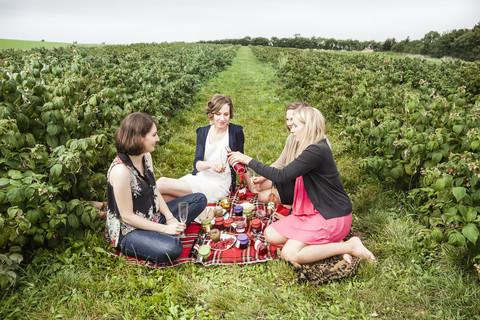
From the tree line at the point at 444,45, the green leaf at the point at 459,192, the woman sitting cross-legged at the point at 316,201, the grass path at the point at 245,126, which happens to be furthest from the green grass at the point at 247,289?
the tree line at the point at 444,45

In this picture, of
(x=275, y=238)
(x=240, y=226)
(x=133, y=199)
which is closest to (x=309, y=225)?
(x=275, y=238)

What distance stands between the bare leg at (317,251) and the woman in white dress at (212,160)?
153 cm

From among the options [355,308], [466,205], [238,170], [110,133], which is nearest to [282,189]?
[238,170]

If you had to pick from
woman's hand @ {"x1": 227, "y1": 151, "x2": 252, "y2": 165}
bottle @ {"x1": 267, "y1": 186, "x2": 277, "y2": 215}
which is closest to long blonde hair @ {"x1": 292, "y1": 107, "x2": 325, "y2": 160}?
woman's hand @ {"x1": 227, "y1": 151, "x2": 252, "y2": 165}

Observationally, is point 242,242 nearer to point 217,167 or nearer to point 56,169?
point 217,167

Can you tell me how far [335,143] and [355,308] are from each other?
4329 mm

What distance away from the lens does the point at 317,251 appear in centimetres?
272

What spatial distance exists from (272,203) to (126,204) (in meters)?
2.00

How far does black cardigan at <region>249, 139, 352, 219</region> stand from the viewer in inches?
106

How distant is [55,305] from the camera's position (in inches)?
95.1

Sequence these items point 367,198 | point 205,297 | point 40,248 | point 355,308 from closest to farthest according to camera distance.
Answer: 1. point 355,308
2. point 205,297
3. point 40,248
4. point 367,198

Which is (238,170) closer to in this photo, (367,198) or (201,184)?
(201,184)

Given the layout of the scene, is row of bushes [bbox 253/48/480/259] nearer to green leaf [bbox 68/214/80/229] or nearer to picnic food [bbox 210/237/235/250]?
picnic food [bbox 210/237/235/250]

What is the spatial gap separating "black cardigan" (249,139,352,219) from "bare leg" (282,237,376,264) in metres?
0.31
